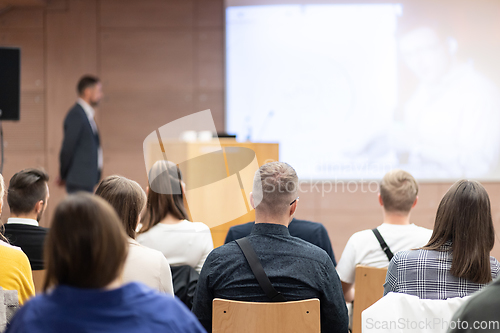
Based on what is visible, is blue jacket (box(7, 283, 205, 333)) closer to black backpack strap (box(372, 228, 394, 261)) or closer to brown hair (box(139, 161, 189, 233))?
brown hair (box(139, 161, 189, 233))

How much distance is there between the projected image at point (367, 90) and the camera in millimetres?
4867

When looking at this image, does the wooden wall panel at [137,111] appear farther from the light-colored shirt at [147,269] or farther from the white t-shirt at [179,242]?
the light-colored shirt at [147,269]

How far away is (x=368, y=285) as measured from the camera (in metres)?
1.92

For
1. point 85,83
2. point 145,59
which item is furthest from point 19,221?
point 145,59

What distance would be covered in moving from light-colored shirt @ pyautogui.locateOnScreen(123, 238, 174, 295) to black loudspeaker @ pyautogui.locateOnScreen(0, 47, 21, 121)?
8.82 ft

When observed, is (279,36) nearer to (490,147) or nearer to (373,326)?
(490,147)

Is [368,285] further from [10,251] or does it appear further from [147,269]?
[10,251]

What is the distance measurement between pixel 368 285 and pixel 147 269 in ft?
3.03

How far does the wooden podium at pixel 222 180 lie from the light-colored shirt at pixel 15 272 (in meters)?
1.54

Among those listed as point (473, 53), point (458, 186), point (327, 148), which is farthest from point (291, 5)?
point (458, 186)

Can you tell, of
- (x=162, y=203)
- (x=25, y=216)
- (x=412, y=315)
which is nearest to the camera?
(x=412, y=315)

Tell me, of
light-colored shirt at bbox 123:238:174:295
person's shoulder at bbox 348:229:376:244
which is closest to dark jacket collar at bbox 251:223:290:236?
light-colored shirt at bbox 123:238:174:295

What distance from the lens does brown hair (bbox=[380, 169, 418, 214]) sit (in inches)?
89.8

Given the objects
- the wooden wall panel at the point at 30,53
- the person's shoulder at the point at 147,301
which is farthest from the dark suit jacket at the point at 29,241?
the wooden wall panel at the point at 30,53
